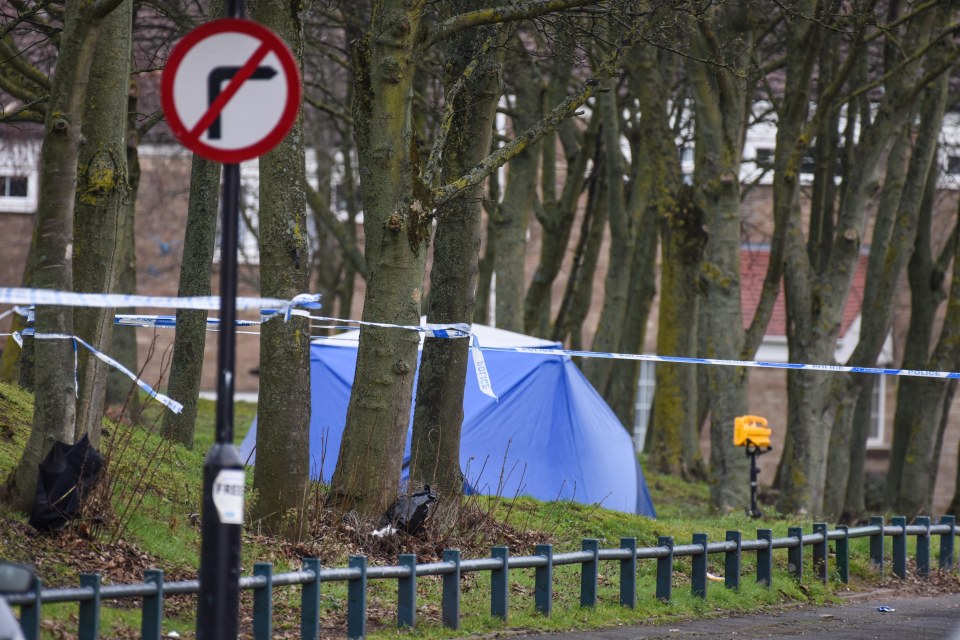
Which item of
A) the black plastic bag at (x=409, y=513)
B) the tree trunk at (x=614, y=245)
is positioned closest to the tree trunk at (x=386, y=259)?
the black plastic bag at (x=409, y=513)

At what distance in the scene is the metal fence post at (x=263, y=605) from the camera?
7.50m

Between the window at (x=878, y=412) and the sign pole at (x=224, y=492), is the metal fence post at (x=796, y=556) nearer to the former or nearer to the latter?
the sign pole at (x=224, y=492)

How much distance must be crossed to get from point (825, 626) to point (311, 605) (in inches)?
175

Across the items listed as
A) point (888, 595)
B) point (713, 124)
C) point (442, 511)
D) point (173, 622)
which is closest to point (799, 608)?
point (888, 595)

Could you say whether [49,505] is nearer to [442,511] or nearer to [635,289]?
[442,511]

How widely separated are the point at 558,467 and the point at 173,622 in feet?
28.6

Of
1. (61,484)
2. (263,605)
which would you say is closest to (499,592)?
(263,605)

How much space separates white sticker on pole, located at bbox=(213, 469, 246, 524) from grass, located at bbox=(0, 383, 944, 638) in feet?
7.47

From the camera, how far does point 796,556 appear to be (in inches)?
491

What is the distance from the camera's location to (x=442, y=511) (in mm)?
11320

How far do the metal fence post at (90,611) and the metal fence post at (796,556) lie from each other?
7122mm

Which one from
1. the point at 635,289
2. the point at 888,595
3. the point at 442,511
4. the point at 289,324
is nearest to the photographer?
the point at 289,324

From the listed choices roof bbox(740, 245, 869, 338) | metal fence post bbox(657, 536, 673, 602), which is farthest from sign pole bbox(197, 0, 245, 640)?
roof bbox(740, 245, 869, 338)

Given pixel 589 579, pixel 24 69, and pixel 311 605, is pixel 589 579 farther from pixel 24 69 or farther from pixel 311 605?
pixel 24 69
